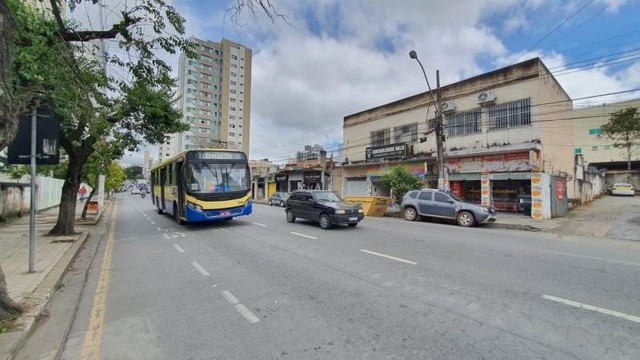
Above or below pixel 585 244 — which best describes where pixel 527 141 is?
above

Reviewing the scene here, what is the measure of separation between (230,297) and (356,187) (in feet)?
80.6

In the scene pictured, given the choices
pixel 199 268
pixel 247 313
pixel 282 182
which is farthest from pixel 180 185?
pixel 282 182

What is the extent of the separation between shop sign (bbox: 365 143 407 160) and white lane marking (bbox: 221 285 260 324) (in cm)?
2086

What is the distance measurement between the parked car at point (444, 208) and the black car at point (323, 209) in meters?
5.02

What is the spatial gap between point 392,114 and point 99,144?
66.3 ft

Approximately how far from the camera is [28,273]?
246 inches

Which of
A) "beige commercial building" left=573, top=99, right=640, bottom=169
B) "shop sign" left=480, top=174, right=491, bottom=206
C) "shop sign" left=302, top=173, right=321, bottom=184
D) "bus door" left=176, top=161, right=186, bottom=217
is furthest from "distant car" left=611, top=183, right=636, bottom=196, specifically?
"bus door" left=176, top=161, right=186, bottom=217

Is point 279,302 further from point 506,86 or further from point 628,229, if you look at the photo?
point 506,86

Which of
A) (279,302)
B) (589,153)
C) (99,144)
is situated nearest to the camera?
(279,302)

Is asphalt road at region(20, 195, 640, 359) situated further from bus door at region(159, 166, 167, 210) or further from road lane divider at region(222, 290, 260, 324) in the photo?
bus door at region(159, 166, 167, 210)

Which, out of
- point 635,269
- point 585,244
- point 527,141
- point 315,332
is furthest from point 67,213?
point 527,141

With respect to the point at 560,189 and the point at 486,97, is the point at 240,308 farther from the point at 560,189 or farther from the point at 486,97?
the point at 486,97

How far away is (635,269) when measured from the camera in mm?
6617

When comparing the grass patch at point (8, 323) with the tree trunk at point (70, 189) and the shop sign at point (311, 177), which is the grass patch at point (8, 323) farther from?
the shop sign at point (311, 177)
